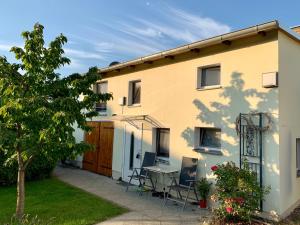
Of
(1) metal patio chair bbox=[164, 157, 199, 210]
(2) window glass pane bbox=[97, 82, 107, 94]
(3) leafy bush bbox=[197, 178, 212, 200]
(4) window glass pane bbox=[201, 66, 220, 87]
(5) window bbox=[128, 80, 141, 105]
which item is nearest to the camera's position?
(3) leafy bush bbox=[197, 178, 212, 200]

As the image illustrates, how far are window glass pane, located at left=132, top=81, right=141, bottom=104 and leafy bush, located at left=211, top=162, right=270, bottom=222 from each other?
18.1 feet

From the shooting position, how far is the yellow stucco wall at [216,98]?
681cm

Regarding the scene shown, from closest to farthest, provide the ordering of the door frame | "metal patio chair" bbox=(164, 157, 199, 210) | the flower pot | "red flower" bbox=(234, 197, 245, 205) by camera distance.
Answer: "red flower" bbox=(234, 197, 245, 205) → the flower pot → "metal patio chair" bbox=(164, 157, 199, 210) → the door frame

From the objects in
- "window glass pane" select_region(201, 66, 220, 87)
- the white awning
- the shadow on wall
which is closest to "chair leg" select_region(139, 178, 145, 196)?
the white awning

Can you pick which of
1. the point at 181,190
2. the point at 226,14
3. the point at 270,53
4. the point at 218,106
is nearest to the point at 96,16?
the point at 226,14

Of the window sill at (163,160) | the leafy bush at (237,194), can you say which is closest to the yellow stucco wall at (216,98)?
the window sill at (163,160)

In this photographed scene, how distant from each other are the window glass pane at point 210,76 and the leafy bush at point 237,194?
2857 millimetres

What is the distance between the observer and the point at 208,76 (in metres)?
8.57

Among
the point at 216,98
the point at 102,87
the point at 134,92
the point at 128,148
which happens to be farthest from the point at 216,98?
the point at 102,87

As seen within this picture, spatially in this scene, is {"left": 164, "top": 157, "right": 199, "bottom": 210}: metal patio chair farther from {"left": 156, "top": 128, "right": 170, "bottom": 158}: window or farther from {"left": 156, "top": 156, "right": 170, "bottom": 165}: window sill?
{"left": 156, "top": 128, "right": 170, "bottom": 158}: window

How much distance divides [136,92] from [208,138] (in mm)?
4134

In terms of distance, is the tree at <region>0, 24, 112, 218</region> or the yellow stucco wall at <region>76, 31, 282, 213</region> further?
the yellow stucco wall at <region>76, 31, 282, 213</region>

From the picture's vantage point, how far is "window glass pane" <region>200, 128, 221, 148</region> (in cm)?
813

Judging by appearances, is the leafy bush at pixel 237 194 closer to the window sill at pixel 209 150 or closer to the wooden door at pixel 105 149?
the window sill at pixel 209 150
